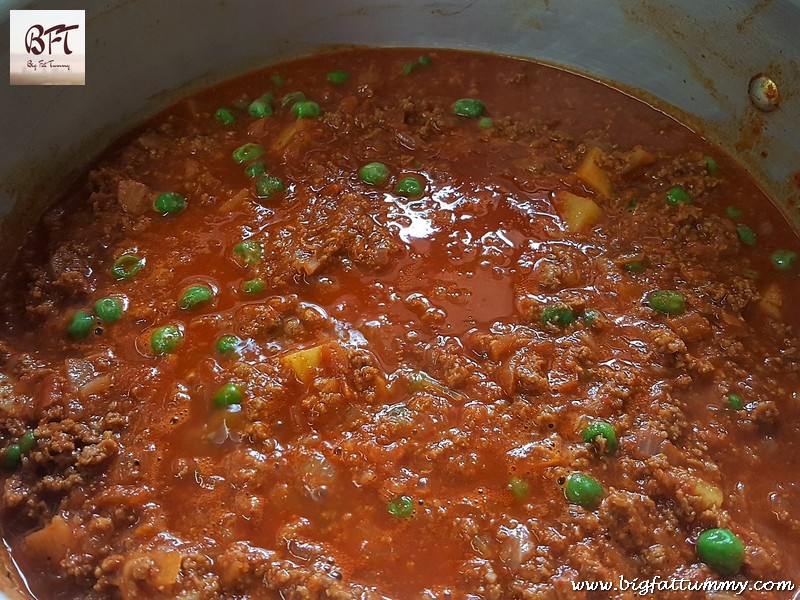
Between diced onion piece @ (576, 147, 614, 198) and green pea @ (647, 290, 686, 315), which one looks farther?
diced onion piece @ (576, 147, 614, 198)

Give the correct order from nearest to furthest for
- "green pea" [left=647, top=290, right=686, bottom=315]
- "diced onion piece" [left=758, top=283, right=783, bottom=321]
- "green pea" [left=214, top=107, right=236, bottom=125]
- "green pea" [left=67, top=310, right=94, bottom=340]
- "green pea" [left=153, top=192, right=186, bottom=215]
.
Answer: "green pea" [left=67, top=310, right=94, bottom=340]
"green pea" [left=647, top=290, right=686, bottom=315]
"diced onion piece" [left=758, top=283, right=783, bottom=321]
"green pea" [left=153, top=192, right=186, bottom=215]
"green pea" [left=214, top=107, right=236, bottom=125]

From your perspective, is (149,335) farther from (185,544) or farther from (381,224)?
(381,224)

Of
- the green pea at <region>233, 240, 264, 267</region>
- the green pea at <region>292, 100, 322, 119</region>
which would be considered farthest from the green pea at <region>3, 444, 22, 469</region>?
the green pea at <region>292, 100, 322, 119</region>

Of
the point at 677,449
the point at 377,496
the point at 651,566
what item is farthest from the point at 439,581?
the point at 677,449

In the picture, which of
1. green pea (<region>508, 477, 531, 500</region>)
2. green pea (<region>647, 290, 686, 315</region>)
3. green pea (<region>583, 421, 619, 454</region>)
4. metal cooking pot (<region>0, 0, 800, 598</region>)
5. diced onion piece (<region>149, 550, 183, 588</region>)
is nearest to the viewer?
diced onion piece (<region>149, 550, 183, 588</region>)

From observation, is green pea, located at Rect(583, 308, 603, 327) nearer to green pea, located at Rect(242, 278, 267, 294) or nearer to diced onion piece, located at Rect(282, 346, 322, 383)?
diced onion piece, located at Rect(282, 346, 322, 383)

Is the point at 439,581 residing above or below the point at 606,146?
below

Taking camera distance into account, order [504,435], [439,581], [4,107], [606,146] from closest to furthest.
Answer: [439,581] < [504,435] < [4,107] < [606,146]
